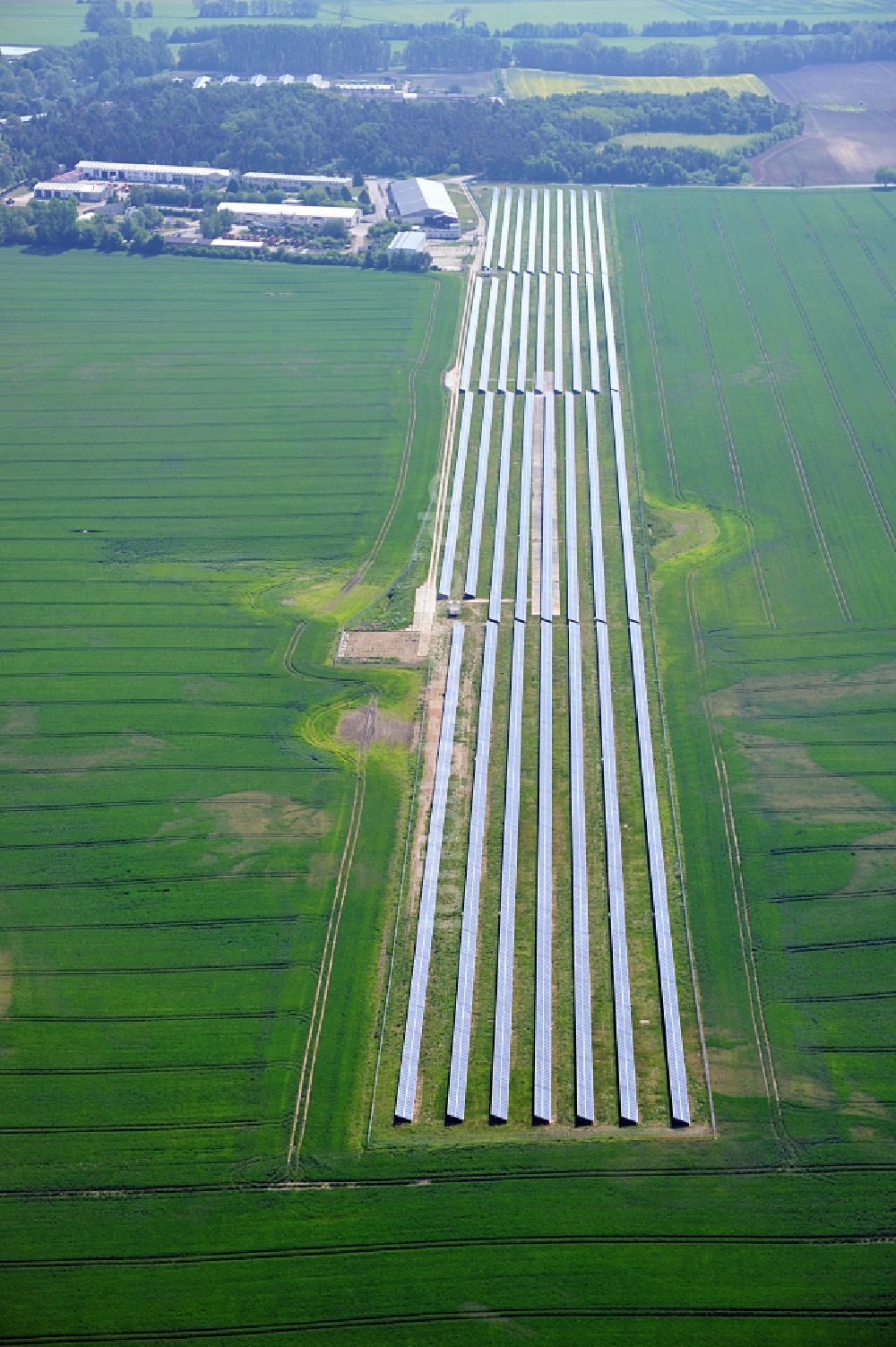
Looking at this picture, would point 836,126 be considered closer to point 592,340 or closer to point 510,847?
point 592,340

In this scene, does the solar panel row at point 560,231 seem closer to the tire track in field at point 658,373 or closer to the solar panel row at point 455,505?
the tire track in field at point 658,373

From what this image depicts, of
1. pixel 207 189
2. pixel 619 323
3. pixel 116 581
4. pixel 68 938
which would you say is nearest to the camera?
pixel 68 938

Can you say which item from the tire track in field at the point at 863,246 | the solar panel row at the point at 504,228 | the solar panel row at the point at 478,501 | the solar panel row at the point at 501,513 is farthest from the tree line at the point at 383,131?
the solar panel row at the point at 501,513

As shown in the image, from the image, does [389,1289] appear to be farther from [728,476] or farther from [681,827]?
[728,476]

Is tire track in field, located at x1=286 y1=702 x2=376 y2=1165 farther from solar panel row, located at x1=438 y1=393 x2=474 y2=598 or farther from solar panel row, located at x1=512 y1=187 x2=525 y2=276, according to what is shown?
solar panel row, located at x1=512 y1=187 x2=525 y2=276

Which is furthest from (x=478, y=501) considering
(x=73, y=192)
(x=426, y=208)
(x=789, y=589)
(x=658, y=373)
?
(x=73, y=192)

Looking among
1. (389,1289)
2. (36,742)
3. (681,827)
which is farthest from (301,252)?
(389,1289)

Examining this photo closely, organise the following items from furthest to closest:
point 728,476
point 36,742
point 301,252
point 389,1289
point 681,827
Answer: point 301,252 < point 728,476 < point 36,742 < point 681,827 < point 389,1289
